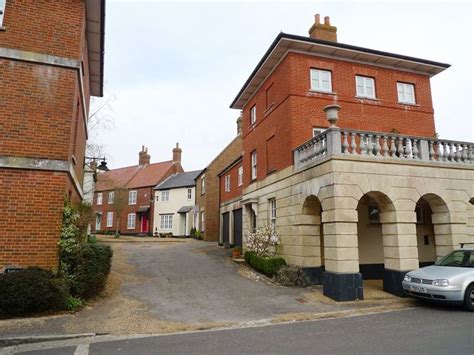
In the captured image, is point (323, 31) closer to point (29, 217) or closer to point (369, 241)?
point (369, 241)

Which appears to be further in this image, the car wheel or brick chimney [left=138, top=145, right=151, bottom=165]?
brick chimney [left=138, top=145, right=151, bottom=165]

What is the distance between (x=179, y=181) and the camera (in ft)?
132

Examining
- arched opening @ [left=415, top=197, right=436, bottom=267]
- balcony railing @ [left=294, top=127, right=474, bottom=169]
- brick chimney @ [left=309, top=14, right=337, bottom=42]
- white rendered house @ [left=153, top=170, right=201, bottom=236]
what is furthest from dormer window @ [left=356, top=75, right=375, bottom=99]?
white rendered house @ [left=153, top=170, right=201, bottom=236]

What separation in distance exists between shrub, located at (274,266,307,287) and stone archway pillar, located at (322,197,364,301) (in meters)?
1.66

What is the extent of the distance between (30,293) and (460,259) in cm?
1102

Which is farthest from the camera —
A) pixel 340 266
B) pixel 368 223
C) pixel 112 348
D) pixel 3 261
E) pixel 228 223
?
pixel 228 223

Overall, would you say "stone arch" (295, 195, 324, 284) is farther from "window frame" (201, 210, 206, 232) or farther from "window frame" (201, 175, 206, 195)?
"window frame" (201, 210, 206, 232)

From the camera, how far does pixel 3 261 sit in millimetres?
8461

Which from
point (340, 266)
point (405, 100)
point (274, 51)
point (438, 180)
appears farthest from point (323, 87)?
point (340, 266)

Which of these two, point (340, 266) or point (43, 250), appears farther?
point (340, 266)

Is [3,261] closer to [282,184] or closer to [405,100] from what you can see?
[282,184]

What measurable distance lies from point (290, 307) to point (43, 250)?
6641 millimetres

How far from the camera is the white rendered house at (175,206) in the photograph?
1475 inches

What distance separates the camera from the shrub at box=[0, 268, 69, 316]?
7676mm
